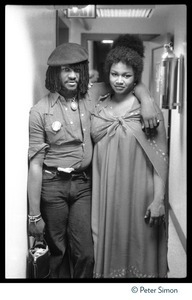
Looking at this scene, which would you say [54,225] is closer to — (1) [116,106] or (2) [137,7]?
(1) [116,106]

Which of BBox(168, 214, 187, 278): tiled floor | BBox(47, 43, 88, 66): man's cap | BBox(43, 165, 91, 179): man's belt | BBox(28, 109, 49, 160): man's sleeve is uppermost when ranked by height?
BBox(47, 43, 88, 66): man's cap

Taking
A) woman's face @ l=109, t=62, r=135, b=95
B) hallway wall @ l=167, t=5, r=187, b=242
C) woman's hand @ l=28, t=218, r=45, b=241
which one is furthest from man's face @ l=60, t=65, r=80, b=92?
woman's hand @ l=28, t=218, r=45, b=241

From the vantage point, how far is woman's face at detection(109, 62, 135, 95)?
1.25 metres

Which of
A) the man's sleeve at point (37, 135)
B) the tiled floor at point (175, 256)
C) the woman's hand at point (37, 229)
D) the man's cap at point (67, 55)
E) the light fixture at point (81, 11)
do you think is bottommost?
the tiled floor at point (175, 256)

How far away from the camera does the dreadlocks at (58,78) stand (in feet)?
4.18

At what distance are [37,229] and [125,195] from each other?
29cm

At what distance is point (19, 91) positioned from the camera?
1287 mm

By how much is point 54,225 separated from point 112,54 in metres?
0.55

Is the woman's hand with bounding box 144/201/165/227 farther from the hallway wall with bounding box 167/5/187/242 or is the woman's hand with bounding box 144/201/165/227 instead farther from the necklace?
the necklace

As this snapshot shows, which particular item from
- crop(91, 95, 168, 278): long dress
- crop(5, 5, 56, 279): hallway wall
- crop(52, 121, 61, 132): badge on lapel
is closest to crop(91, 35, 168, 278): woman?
crop(91, 95, 168, 278): long dress

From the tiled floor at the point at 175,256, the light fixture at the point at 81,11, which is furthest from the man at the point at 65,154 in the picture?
the tiled floor at the point at 175,256

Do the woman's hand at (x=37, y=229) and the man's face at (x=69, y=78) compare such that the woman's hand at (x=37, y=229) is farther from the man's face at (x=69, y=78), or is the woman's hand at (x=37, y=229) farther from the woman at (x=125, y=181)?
the man's face at (x=69, y=78)

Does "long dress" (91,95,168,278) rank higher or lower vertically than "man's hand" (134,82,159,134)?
lower

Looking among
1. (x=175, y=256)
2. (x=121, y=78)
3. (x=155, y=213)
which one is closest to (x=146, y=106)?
(x=121, y=78)
